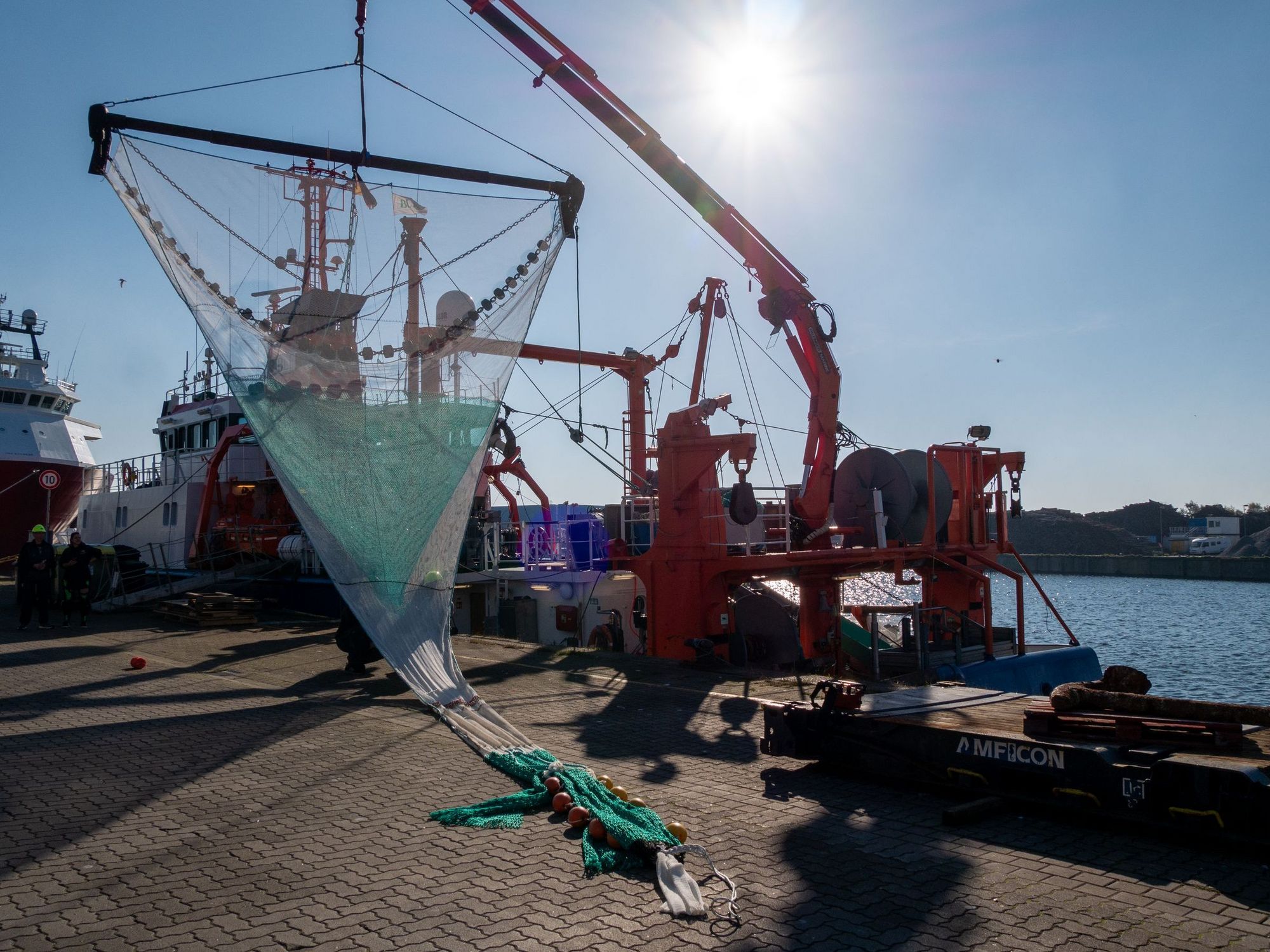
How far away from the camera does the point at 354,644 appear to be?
38.6ft

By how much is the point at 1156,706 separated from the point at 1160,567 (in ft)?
299

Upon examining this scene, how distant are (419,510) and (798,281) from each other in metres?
11.6

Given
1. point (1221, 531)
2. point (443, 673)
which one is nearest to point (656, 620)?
point (443, 673)

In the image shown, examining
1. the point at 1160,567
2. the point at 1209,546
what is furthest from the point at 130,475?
the point at 1209,546

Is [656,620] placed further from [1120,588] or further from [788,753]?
[1120,588]

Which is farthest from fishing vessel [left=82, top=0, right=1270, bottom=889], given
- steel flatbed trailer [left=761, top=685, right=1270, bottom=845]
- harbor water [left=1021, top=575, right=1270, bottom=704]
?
harbor water [left=1021, top=575, right=1270, bottom=704]

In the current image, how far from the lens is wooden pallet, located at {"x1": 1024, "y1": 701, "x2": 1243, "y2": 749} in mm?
5500

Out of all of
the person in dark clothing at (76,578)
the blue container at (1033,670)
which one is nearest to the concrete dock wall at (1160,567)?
the blue container at (1033,670)

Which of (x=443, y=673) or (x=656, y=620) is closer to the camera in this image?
(x=443, y=673)

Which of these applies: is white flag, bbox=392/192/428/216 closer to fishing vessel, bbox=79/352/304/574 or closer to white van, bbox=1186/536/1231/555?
fishing vessel, bbox=79/352/304/574

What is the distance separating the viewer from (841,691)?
7230 millimetres

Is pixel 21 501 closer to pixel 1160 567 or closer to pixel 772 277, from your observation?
pixel 772 277

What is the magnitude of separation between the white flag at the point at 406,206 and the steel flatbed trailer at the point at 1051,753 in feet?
21.9

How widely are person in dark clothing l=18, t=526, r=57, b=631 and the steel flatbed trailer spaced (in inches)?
603
